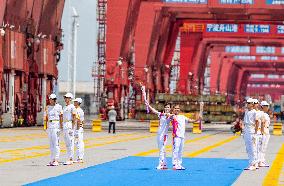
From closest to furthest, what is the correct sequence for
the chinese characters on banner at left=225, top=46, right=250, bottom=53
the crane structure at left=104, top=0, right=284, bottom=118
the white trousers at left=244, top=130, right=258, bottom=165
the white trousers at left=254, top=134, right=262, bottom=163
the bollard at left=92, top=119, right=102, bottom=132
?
1. the white trousers at left=244, top=130, right=258, bottom=165
2. the white trousers at left=254, top=134, right=262, bottom=163
3. the bollard at left=92, top=119, right=102, bottom=132
4. the crane structure at left=104, top=0, right=284, bottom=118
5. the chinese characters on banner at left=225, top=46, right=250, bottom=53

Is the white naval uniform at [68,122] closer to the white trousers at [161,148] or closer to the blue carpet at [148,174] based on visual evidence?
the blue carpet at [148,174]

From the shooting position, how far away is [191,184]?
638 inches

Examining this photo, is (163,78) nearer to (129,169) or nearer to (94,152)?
(94,152)

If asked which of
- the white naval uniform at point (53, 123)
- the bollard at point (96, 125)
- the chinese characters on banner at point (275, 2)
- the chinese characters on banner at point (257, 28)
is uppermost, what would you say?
the chinese characters on banner at point (275, 2)

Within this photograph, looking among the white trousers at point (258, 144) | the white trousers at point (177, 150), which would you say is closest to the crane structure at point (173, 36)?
the white trousers at point (258, 144)

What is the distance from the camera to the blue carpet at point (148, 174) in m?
16.4

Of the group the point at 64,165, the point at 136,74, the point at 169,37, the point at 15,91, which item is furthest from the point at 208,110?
the point at 64,165

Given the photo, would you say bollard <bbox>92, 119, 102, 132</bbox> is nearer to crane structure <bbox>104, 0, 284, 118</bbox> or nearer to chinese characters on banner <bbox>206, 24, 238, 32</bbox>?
crane structure <bbox>104, 0, 284, 118</bbox>

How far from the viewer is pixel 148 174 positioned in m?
18.5

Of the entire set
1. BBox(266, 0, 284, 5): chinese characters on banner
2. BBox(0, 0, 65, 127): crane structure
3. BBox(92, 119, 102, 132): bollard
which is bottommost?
BBox(92, 119, 102, 132): bollard

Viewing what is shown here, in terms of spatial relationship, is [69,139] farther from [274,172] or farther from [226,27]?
[226,27]

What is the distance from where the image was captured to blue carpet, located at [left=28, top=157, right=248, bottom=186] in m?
16.4

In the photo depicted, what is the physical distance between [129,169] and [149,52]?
62.9 metres

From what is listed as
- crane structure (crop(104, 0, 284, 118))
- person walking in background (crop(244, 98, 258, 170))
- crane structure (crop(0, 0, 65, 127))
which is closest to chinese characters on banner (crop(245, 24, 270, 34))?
crane structure (crop(104, 0, 284, 118))
